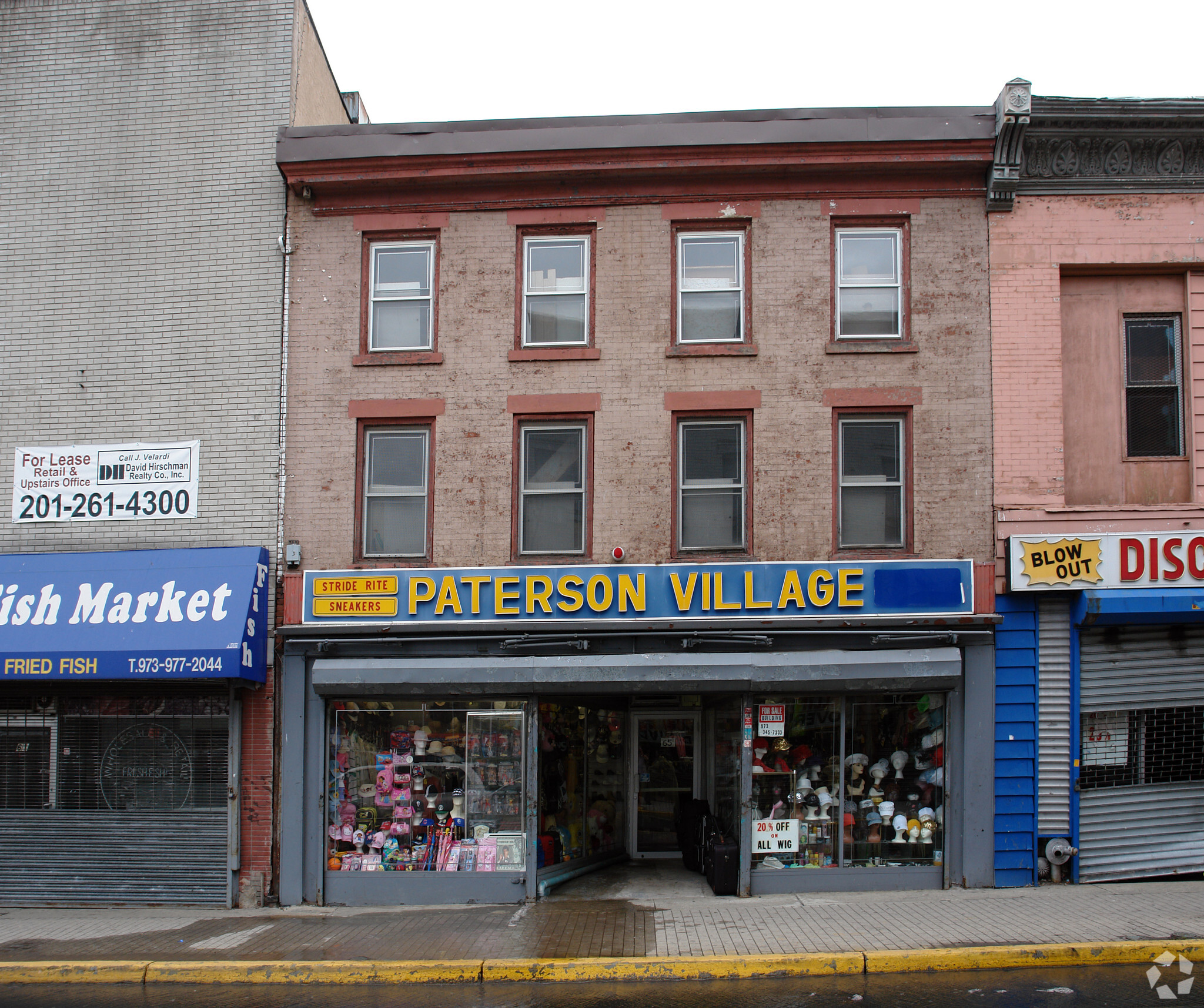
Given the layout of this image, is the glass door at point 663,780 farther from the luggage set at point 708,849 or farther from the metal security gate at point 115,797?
the metal security gate at point 115,797

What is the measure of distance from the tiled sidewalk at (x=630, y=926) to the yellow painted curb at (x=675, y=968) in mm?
196

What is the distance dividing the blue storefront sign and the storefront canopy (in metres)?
0.48

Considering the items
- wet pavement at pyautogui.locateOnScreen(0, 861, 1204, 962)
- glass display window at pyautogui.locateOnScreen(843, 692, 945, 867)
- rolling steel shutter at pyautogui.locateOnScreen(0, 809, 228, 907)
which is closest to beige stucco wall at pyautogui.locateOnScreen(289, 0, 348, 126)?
rolling steel shutter at pyautogui.locateOnScreen(0, 809, 228, 907)

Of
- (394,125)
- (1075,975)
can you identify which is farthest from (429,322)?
(1075,975)

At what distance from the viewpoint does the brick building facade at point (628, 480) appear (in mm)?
11391

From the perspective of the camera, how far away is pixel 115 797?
11719mm

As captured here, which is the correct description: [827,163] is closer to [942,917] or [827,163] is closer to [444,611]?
[444,611]

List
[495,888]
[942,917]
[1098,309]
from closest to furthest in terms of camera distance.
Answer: [942,917], [495,888], [1098,309]

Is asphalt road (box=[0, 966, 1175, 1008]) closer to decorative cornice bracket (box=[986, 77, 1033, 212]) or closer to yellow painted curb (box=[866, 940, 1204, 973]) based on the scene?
yellow painted curb (box=[866, 940, 1204, 973])

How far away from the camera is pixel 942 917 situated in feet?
32.4

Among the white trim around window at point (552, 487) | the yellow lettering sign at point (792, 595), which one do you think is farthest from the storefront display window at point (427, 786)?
the yellow lettering sign at point (792, 595)

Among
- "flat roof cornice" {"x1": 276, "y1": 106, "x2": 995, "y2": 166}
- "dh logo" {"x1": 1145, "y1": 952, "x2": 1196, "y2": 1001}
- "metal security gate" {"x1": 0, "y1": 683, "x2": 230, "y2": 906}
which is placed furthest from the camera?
"flat roof cornice" {"x1": 276, "y1": 106, "x2": 995, "y2": 166}

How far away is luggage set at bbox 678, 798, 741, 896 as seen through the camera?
1119 cm

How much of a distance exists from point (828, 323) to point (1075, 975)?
7.58 metres
